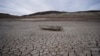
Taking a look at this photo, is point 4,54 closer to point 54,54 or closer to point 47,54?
point 47,54

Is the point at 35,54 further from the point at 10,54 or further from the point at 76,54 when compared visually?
the point at 76,54

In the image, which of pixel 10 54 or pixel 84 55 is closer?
pixel 84 55

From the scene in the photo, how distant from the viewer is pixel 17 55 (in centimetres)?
250

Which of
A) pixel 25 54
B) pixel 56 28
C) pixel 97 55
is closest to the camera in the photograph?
pixel 97 55

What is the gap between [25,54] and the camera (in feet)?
8.32

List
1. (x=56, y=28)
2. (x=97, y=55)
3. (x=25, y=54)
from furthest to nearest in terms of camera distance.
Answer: (x=56, y=28) → (x=25, y=54) → (x=97, y=55)

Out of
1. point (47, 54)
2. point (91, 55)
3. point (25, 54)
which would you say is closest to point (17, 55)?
point (25, 54)

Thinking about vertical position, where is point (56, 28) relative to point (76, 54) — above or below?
above

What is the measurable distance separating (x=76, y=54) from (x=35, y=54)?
1.18m

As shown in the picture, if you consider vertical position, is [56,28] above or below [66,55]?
above

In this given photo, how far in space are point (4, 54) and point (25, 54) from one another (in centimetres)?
62

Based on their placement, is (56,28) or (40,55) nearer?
(40,55)

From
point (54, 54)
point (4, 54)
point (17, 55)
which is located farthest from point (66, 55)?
point (4, 54)

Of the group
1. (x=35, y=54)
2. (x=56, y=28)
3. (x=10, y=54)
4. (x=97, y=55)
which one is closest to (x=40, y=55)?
(x=35, y=54)
